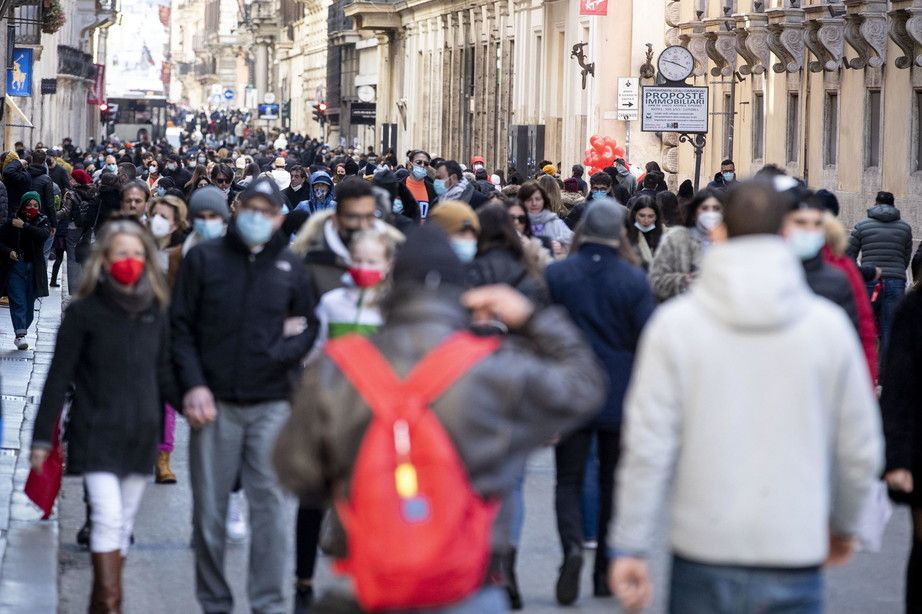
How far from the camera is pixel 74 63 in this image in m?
71.2

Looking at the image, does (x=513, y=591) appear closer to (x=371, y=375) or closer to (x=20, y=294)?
(x=371, y=375)

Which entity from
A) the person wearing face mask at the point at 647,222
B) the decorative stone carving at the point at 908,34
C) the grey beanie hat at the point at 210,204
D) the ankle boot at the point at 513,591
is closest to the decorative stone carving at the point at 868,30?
the decorative stone carving at the point at 908,34

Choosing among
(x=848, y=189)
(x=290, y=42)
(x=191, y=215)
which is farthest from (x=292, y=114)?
(x=191, y=215)

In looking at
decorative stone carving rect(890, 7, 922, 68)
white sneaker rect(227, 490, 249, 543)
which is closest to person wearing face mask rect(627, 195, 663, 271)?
white sneaker rect(227, 490, 249, 543)

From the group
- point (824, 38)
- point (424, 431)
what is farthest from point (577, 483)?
point (824, 38)

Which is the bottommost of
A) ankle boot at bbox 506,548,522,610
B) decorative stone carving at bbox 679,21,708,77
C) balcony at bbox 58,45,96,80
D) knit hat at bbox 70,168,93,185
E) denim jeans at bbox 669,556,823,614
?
ankle boot at bbox 506,548,522,610

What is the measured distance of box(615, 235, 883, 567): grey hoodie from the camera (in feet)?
16.1

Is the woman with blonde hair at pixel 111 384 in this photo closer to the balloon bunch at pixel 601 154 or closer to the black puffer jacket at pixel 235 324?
the black puffer jacket at pixel 235 324

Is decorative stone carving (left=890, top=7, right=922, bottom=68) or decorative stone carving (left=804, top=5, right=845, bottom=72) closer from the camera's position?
decorative stone carving (left=890, top=7, right=922, bottom=68)

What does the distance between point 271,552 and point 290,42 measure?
104m

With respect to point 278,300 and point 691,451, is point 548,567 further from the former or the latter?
point 691,451

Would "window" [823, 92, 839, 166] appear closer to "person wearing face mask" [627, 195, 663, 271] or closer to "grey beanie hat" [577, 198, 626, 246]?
"person wearing face mask" [627, 195, 663, 271]

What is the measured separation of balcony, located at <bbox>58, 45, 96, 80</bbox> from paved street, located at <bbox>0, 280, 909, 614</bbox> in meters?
56.5

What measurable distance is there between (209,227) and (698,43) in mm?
29048
